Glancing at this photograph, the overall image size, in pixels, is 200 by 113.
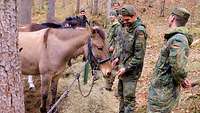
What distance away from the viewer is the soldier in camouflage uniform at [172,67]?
4344 mm

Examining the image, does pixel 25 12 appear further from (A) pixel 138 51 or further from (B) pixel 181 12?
(B) pixel 181 12

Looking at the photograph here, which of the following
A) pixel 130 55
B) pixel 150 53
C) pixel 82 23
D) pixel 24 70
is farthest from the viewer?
pixel 150 53

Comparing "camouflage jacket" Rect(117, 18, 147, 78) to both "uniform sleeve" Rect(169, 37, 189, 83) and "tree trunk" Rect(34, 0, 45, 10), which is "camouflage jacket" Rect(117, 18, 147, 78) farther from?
"tree trunk" Rect(34, 0, 45, 10)

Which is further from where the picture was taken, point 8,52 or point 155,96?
point 155,96

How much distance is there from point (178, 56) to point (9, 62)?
1.91m

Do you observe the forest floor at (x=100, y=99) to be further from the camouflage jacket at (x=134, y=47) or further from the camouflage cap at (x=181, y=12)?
the camouflage cap at (x=181, y=12)

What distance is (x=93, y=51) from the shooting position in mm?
6867

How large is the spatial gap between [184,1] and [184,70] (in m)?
24.4

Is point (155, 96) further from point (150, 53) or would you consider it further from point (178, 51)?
point (150, 53)

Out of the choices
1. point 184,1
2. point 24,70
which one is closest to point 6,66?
point 24,70

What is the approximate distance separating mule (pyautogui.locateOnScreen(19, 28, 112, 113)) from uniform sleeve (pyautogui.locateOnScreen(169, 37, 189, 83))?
2.46 m

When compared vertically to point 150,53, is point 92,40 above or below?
above

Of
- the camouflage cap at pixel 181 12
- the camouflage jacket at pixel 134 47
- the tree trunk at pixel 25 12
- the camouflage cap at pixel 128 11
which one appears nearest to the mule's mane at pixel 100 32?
the camouflage jacket at pixel 134 47

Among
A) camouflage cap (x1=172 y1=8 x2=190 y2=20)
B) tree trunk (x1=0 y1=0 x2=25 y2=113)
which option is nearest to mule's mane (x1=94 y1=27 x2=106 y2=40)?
camouflage cap (x1=172 y1=8 x2=190 y2=20)
